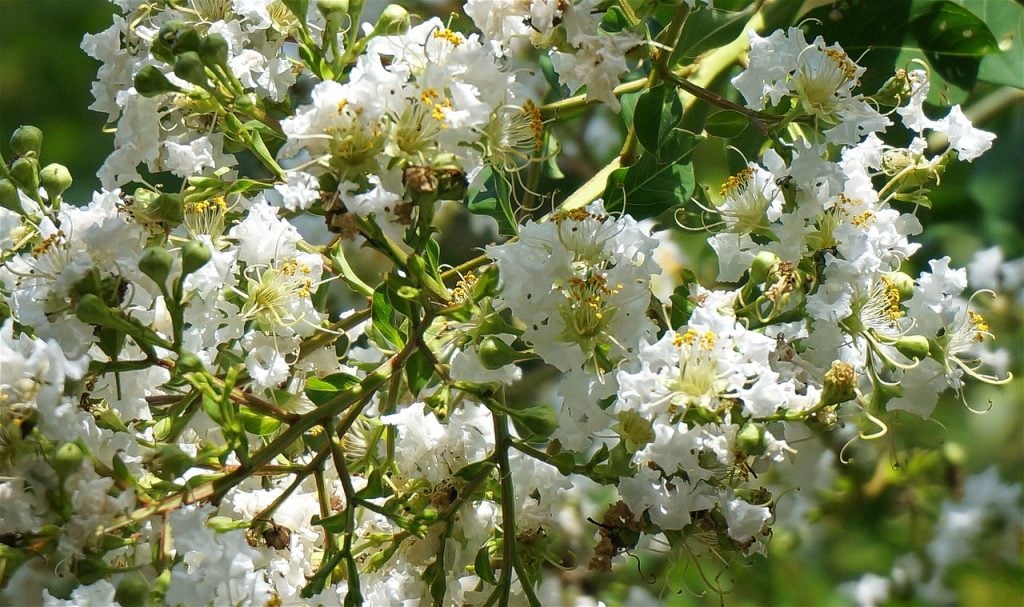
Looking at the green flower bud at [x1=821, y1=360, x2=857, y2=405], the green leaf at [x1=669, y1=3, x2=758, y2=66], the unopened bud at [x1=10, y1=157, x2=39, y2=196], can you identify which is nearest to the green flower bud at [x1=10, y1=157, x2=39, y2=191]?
the unopened bud at [x1=10, y1=157, x2=39, y2=196]

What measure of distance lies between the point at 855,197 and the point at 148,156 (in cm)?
73

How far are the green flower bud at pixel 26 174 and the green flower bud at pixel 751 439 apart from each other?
709 mm

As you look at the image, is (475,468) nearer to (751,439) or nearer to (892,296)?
(751,439)

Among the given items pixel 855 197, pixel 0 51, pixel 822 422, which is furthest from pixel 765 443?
pixel 0 51

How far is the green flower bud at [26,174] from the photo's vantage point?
114 cm

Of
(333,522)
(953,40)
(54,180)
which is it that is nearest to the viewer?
(333,522)

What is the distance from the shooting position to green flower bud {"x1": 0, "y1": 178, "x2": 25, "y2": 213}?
1.11 m

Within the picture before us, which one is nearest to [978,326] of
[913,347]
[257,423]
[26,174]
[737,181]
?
[913,347]

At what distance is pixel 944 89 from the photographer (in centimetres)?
142

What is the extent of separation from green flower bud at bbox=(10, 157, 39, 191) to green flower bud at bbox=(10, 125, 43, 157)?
32 millimetres

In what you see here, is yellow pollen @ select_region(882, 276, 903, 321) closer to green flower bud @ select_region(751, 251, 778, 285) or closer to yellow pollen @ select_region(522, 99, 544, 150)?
green flower bud @ select_region(751, 251, 778, 285)

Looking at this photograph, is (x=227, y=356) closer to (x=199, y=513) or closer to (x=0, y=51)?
(x=199, y=513)

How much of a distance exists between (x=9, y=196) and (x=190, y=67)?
241mm

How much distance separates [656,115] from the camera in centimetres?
114
